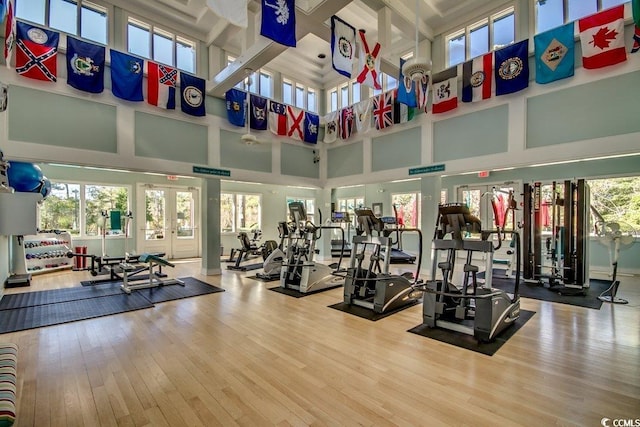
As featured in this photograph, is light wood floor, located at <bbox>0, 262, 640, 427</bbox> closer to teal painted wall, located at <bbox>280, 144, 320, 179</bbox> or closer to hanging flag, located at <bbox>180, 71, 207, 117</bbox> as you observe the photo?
hanging flag, located at <bbox>180, 71, 207, 117</bbox>

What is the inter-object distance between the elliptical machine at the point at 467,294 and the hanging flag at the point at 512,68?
3799 millimetres

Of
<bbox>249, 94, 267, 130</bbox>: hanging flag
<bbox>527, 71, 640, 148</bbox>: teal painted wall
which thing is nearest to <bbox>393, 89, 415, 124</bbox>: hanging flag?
<bbox>527, 71, 640, 148</bbox>: teal painted wall

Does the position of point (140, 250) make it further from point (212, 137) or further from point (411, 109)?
point (411, 109)

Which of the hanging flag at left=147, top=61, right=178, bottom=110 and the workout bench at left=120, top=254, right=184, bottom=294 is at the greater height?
the hanging flag at left=147, top=61, right=178, bottom=110

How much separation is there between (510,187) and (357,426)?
8.92 m

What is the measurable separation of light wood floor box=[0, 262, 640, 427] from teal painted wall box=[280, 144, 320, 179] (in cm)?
566

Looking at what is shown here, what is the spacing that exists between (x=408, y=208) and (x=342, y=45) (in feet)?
22.9

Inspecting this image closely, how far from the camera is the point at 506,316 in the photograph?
12.0 feet

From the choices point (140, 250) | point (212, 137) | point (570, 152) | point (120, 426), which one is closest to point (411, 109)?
point (570, 152)

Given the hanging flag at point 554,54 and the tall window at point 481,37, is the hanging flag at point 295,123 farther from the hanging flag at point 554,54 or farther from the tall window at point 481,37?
the hanging flag at point 554,54

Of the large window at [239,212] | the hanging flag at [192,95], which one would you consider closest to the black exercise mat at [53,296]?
the hanging flag at [192,95]

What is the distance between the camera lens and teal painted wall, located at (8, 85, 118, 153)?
5.21 m

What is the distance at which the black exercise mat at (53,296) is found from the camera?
15.8ft

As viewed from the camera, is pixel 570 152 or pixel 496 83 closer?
pixel 570 152
